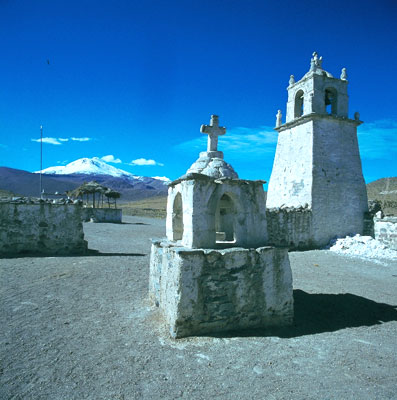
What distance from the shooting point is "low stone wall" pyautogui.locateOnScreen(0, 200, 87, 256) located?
33.2 feet

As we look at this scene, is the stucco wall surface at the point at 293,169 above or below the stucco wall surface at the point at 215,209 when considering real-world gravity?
above

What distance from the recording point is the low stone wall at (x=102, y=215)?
84.2 ft

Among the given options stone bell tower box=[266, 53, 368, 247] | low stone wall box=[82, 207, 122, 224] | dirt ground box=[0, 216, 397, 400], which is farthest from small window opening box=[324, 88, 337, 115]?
low stone wall box=[82, 207, 122, 224]

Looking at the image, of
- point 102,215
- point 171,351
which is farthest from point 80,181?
point 171,351

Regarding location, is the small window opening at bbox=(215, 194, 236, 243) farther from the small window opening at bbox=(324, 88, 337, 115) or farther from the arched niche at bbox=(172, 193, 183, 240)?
the small window opening at bbox=(324, 88, 337, 115)

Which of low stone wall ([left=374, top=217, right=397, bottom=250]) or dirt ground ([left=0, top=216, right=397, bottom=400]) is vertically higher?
low stone wall ([left=374, top=217, right=397, bottom=250])

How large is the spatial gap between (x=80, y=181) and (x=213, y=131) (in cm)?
13332

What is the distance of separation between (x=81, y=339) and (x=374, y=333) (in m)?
4.48

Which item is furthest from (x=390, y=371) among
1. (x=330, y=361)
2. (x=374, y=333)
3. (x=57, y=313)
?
(x=57, y=313)

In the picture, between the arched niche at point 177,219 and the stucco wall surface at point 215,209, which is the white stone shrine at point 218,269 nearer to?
the stucco wall surface at point 215,209

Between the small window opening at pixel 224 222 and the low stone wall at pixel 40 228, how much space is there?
6374 mm

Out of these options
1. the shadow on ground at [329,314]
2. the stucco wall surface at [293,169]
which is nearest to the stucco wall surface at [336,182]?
the stucco wall surface at [293,169]

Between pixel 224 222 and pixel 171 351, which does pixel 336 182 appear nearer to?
pixel 224 222

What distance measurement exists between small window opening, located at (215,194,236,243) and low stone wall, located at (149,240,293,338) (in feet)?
5.78
